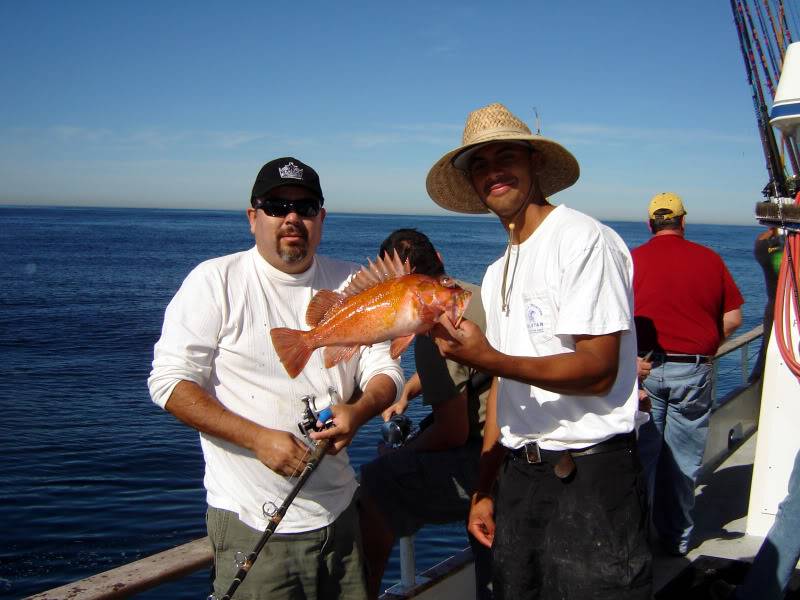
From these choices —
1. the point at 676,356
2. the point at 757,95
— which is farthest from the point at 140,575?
the point at 757,95

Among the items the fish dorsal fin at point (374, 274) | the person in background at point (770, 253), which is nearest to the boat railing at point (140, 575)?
the fish dorsal fin at point (374, 274)

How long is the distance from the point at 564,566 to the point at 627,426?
24.8 inches

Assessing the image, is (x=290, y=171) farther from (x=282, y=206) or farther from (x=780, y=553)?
(x=780, y=553)

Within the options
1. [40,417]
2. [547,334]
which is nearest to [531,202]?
[547,334]

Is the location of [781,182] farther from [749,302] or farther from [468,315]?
[749,302]

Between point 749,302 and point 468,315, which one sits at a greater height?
point 468,315

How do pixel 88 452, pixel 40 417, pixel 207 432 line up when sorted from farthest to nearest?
1. pixel 40 417
2. pixel 88 452
3. pixel 207 432

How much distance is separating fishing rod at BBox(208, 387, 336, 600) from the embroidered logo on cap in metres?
1.02

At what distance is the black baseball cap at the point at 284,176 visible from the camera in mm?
3213

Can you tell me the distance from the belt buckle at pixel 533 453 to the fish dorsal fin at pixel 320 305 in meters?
1.03

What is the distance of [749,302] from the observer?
3203 cm

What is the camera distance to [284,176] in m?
3.22

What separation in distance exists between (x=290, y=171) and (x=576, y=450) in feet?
5.83

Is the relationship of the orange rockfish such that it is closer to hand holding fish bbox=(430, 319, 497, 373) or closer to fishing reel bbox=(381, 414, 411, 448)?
hand holding fish bbox=(430, 319, 497, 373)
